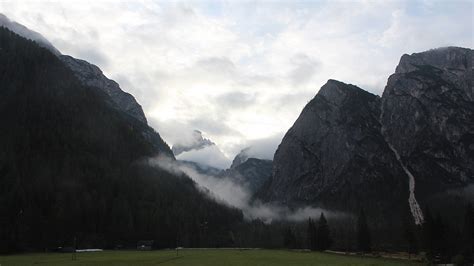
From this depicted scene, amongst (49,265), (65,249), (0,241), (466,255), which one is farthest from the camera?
(65,249)

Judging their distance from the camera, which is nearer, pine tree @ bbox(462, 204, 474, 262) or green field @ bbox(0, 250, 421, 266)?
green field @ bbox(0, 250, 421, 266)

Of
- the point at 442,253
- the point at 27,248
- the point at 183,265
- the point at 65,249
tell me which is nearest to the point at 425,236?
the point at 442,253

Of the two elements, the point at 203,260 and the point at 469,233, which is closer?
the point at 203,260

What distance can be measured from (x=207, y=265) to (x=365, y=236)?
4435 inches

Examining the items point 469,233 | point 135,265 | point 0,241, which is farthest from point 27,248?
point 469,233

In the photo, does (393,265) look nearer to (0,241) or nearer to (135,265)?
(135,265)

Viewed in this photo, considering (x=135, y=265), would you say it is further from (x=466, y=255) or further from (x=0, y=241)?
(x=0, y=241)

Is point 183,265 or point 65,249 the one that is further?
point 65,249

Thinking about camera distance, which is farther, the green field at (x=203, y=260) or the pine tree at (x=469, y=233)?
the pine tree at (x=469, y=233)

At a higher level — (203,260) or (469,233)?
(469,233)

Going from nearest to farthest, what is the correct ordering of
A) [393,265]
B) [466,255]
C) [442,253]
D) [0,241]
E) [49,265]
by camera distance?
[393,265]
[49,265]
[466,255]
[442,253]
[0,241]

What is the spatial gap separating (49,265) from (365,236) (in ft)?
426

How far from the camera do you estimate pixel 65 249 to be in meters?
197

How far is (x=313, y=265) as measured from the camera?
10031cm
